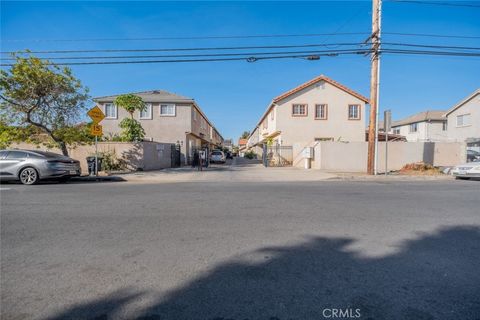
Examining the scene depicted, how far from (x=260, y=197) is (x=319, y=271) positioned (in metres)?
4.77

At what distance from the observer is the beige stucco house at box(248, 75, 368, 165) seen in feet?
82.7

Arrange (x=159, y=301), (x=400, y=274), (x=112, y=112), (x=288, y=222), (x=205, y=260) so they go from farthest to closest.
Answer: (x=112, y=112)
(x=288, y=222)
(x=205, y=260)
(x=400, y=274)
(x=159, y=301)

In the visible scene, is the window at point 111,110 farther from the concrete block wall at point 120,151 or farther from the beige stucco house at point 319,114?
the beige stucco house at point 319,114

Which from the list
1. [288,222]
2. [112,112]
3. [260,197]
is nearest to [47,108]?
[112,112]

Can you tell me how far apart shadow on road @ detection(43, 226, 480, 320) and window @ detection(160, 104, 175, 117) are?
73.9ft

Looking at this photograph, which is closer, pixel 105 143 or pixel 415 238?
pixel 415 238

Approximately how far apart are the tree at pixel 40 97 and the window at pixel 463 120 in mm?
40751

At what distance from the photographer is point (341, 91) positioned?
2555cm

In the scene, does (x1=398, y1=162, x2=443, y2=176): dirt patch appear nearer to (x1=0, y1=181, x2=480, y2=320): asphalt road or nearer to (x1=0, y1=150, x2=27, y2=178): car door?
(x1=0, y1=181, x2=480, y2=320): asphalt road

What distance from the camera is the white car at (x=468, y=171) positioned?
12734 millimetres

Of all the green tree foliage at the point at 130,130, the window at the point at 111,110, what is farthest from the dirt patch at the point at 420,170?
the window at the point at 111,110

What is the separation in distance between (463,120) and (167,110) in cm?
3624

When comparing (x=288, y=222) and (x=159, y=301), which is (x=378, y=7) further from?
(x=159, y=301)

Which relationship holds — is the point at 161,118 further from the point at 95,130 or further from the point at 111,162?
the point at 95,130
